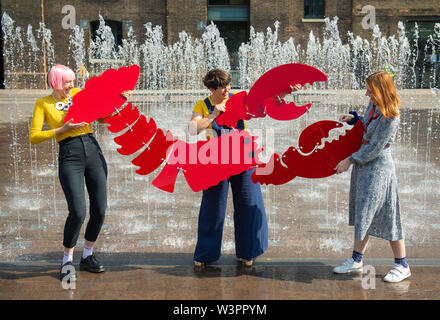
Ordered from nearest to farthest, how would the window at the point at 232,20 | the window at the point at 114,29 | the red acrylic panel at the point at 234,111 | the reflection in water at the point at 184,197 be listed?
the red acrylic panel at the point at 234,111
the reflection in water at the point at 184,197
the window at the point at 114,29
the window at the point at 232,20

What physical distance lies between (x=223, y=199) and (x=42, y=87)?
1004 inches

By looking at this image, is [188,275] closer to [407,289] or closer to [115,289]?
[115,289]

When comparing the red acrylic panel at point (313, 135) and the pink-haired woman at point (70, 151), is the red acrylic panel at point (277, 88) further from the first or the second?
the pink-haired woman at point (70, 151)

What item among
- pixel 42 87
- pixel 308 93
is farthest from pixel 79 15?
pixel 308 93

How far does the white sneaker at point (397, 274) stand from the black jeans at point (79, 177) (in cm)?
232

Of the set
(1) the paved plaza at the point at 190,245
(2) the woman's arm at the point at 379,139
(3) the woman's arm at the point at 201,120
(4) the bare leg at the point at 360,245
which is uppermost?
(3) the woman's arm at the point at 201,120

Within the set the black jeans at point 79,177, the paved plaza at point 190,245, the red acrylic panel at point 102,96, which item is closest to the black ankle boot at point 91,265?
the paved plaza at point 190,245

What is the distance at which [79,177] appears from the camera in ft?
13.0

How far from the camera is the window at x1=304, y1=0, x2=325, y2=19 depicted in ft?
92.1

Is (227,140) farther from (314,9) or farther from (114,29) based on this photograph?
(314,9)

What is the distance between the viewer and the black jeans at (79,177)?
392 centimetres

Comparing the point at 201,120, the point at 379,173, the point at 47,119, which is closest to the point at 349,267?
the point at 379,173

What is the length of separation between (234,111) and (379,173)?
3.95ft

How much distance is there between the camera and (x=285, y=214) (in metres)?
6.14
